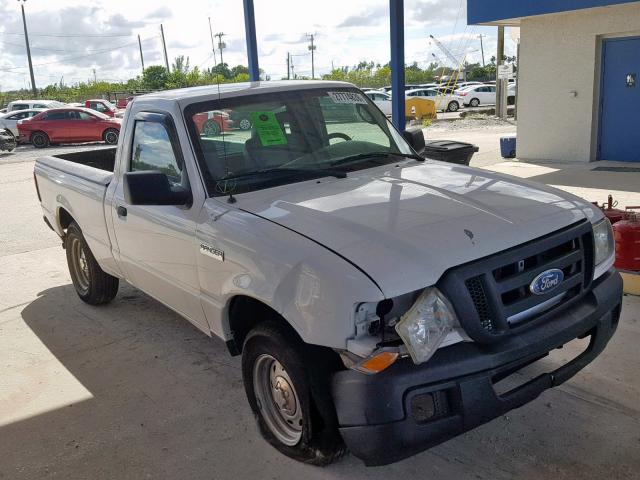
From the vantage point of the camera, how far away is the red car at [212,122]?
3.73 metres

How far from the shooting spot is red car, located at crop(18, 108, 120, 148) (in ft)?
78.6

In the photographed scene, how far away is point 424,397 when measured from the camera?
2.56 m

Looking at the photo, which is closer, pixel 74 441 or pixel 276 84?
pixel 74 441

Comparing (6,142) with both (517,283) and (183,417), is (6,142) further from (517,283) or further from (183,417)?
(517,283)

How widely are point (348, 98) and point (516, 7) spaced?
A: 8895mm

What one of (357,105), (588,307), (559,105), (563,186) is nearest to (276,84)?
(357,105)

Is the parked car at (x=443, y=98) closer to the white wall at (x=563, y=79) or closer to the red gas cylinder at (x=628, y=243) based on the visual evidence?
the white wall at (x=563, y=79)

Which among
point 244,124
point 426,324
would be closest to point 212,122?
point 244,124

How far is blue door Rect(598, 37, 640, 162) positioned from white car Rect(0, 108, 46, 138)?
72.5 ft

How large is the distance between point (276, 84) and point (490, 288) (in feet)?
7.67

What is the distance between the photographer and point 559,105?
494 inches

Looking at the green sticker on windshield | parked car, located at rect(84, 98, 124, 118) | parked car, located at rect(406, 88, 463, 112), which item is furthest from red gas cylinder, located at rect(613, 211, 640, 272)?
parked car, located at rect(406, 88, 463, 112)

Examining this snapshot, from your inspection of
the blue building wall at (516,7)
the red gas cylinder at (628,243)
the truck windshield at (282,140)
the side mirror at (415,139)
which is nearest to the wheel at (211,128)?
the truck windshield at (282,140)

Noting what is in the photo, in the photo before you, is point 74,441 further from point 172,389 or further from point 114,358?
point 114,358
